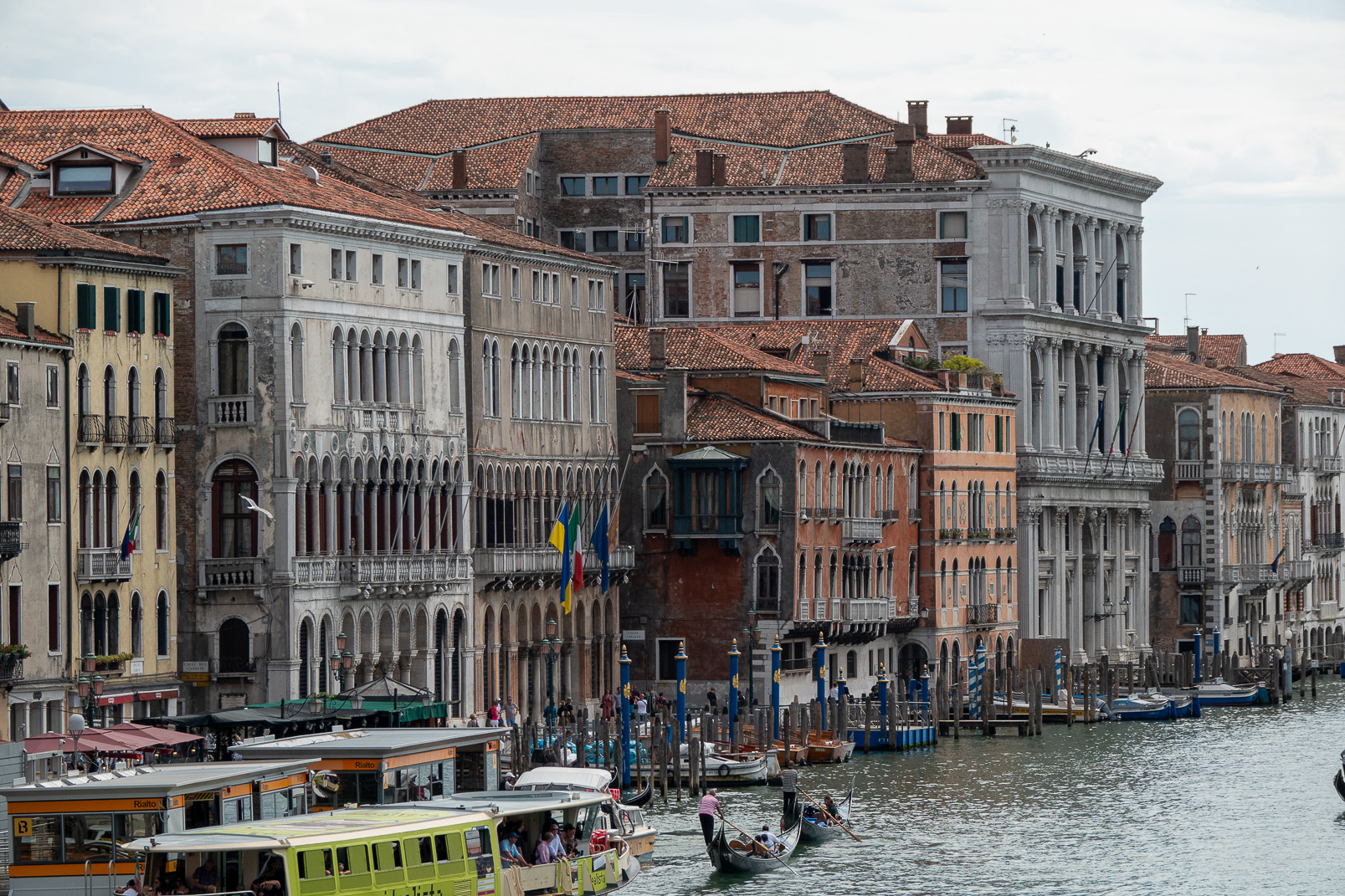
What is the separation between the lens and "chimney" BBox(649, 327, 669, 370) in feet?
278

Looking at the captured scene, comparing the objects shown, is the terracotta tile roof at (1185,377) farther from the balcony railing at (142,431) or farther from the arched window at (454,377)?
the balcony railing at (142,431)

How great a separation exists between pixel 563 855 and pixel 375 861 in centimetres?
598

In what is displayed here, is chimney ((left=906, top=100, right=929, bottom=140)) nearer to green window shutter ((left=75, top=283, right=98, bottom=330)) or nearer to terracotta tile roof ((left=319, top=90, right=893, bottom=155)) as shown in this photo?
terracotta tile roof ((left=319, top=90, right=893, bottom=155))

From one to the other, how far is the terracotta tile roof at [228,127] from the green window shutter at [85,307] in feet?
31.3

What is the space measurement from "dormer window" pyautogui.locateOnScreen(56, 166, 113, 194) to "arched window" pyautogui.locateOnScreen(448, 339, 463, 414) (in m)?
9.37

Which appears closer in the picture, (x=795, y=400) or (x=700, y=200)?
(x=795, y=400)

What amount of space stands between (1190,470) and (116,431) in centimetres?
5978

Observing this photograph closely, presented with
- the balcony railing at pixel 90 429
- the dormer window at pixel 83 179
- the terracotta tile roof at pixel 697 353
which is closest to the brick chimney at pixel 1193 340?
the terracotta tile roof at pixel 697 353

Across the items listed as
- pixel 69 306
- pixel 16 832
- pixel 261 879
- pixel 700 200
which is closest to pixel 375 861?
pixel 261 879

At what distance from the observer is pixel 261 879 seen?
139ft

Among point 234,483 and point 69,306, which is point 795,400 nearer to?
point 234,483

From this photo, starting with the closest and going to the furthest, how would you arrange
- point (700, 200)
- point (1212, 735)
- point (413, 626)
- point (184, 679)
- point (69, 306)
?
Result: point (69, 306) < point (184, 679) < point (413, 626) < point (1212, 735) < point (700, 200)

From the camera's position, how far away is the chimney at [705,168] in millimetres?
98875

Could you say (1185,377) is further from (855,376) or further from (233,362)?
(233,362)
